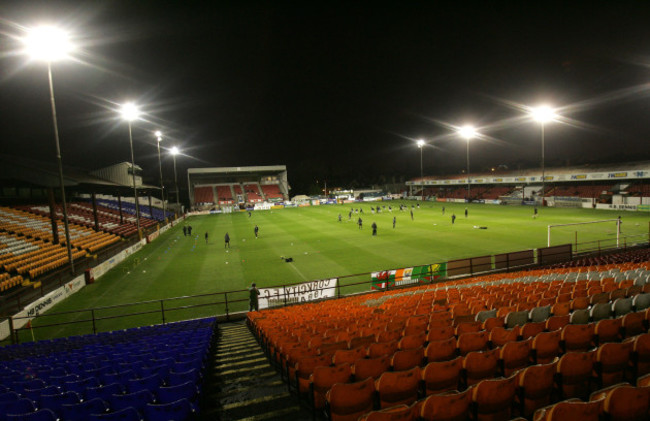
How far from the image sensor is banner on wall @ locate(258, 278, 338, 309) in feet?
49.4

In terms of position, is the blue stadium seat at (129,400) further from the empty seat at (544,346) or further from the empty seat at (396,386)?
the empty seat at (544,346)

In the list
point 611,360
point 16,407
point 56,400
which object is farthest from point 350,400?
point 16,407

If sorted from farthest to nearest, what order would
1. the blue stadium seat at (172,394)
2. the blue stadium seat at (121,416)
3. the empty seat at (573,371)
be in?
the blue stadium seat at (172,394), the empty seat at (573,371), the blue stadium seat at (121,416)

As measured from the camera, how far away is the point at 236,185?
90438mm

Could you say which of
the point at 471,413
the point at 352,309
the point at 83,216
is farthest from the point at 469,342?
the point at 83,216

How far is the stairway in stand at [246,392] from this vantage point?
4.98 metres

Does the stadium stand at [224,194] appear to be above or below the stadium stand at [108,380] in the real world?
above

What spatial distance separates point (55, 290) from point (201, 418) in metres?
17.8

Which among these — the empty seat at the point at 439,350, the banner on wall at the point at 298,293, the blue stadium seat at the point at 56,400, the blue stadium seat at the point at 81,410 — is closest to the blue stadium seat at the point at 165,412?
the blue stadium seat at the point at 81,410

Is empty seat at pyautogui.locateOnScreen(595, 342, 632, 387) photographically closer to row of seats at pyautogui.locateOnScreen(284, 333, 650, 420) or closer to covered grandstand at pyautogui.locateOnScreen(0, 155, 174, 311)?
row of seats at pyautogui.locateOnScreen(284, 333, 650, 420)

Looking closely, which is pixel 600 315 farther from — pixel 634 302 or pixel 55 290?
pixel 55 290

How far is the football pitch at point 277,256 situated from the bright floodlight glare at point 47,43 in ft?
39.3

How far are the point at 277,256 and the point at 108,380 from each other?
2061 cm

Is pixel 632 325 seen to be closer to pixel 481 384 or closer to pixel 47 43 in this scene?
pixel 481 384
